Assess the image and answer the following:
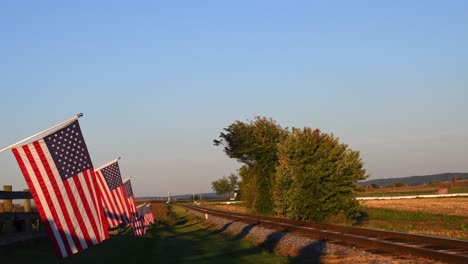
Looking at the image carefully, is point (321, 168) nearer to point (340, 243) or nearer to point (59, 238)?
point (340, 243)

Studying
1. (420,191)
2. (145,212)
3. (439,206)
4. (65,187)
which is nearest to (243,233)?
(145,212)

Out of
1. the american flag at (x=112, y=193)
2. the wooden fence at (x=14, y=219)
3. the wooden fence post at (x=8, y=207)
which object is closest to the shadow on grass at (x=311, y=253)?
the american flag at (x=112, y=193)

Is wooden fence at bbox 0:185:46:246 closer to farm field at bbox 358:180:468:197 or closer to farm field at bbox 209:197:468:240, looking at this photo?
farm field at bbox 209:197:468:240

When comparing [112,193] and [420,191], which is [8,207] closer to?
[112,193]

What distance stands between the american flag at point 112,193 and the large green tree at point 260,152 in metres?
35.8

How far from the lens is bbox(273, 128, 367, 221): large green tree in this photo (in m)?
38.3

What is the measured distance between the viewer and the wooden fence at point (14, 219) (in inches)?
486

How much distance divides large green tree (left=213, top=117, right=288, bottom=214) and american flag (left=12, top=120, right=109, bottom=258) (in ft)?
149

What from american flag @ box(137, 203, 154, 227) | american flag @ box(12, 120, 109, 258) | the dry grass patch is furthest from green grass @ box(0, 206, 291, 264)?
the dry grass patch

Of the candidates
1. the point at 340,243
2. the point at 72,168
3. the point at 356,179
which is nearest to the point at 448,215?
the point at 356,179

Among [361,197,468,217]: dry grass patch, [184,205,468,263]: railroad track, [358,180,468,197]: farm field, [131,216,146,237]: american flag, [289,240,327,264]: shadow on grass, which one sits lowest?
[289,240,327,264]: shadow on grass

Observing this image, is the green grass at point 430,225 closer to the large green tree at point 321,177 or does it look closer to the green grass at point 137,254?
the large green tree at point 321,177

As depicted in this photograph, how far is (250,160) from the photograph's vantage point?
208 ft

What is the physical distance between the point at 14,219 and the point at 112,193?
22.3 feet
